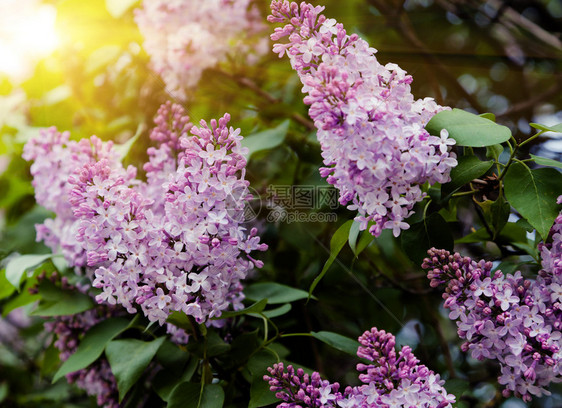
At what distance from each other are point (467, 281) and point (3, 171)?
70.3 inches

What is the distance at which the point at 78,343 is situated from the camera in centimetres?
125

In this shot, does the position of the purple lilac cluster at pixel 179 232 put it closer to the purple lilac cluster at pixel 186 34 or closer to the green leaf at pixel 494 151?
the green leaf at pixel 494 151

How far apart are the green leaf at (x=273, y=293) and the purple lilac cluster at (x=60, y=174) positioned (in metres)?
0.39

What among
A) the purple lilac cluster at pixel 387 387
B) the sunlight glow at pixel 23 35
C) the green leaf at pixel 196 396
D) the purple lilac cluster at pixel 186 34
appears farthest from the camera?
the sunlight glow at pixel 23 35

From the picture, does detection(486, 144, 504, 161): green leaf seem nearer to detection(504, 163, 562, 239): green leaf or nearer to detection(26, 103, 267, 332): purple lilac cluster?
detection(504, 163, 562, 239): green leaf

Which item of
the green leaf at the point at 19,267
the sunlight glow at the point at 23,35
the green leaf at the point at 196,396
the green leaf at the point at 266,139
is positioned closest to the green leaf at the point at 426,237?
the green leaf at the point at 196,396

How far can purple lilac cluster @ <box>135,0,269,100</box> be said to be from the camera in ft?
5.01

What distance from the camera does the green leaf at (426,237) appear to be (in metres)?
0.86

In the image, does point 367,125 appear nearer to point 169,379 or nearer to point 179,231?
point 179,231

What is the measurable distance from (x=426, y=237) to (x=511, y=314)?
176 millimetres

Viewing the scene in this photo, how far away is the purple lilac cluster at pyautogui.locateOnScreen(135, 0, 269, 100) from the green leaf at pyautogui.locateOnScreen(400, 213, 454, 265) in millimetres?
950

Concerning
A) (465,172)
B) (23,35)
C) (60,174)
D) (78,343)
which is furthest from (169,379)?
(23,35)

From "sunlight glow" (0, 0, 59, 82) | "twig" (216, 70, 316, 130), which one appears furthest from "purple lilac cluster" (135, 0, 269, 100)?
"sunlight glow" (0, 0, 59, 82)

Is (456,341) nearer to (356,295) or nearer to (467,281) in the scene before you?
(356,295)
